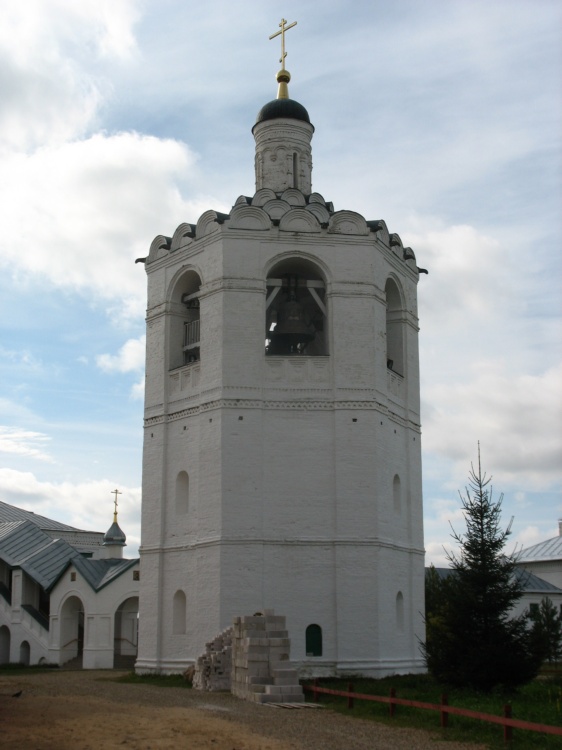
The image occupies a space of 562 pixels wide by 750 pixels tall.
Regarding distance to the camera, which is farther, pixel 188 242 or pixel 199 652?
pixel 188 242

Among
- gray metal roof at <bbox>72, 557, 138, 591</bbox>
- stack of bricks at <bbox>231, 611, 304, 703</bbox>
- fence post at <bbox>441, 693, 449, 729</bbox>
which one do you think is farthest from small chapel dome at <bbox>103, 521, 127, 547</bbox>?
fence post at <bbox>441, 693, 449, 729</bbox>

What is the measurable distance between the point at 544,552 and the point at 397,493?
2722cm

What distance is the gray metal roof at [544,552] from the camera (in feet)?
158

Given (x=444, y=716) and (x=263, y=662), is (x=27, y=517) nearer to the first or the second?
(x=263, y=662)

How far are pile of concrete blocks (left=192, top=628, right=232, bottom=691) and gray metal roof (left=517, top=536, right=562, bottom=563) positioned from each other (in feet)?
100.0

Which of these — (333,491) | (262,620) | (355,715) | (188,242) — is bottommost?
(355,715)

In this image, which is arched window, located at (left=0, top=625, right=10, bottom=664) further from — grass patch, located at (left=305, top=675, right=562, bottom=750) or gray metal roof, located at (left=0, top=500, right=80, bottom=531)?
grass patch, located at (left=305, top=675, right=562, bottom=750)

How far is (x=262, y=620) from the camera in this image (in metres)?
18.8

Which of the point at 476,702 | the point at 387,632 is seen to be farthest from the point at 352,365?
the point at 476,702

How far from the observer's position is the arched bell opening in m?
24.4

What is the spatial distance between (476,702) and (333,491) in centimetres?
780

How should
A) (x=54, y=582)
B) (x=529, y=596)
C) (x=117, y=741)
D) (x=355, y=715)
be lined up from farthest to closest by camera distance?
(x=529, y=596)
(x=54, y=582)
(x=355, y=715)
(x=117, y=741)

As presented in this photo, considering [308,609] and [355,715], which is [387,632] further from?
[355,715]

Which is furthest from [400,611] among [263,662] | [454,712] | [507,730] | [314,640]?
[507,730]
